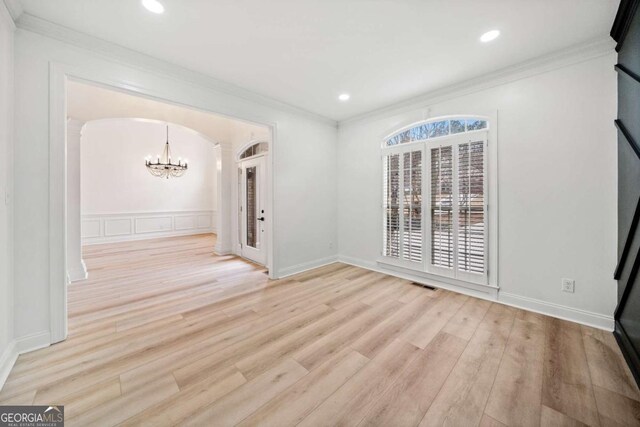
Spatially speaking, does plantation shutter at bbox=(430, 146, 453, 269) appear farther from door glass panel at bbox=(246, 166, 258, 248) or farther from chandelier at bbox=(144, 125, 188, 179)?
chandelier at bbox=(144, 125, 188, 179)

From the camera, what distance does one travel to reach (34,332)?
2.10 m

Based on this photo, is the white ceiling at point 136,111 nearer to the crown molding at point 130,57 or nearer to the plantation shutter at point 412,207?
the crown molding at point 130,57

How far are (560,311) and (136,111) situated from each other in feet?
21.9

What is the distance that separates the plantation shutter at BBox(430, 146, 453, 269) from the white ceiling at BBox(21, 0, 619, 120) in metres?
1.04

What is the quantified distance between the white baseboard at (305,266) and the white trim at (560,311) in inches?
108

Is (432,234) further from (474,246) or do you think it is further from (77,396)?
(77,396)

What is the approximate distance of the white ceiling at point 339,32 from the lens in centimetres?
198

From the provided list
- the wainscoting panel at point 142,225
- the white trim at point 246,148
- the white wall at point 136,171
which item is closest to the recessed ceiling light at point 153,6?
the white trim at point 246,148

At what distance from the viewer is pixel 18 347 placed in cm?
201

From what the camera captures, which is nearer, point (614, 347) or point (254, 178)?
point (614, 347)

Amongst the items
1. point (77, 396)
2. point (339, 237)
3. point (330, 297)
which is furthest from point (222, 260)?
point (77, 396)

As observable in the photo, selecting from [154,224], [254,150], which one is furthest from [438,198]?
[154,224]

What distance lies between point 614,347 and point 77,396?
416 centimetres

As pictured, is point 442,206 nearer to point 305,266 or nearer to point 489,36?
point 489,36
